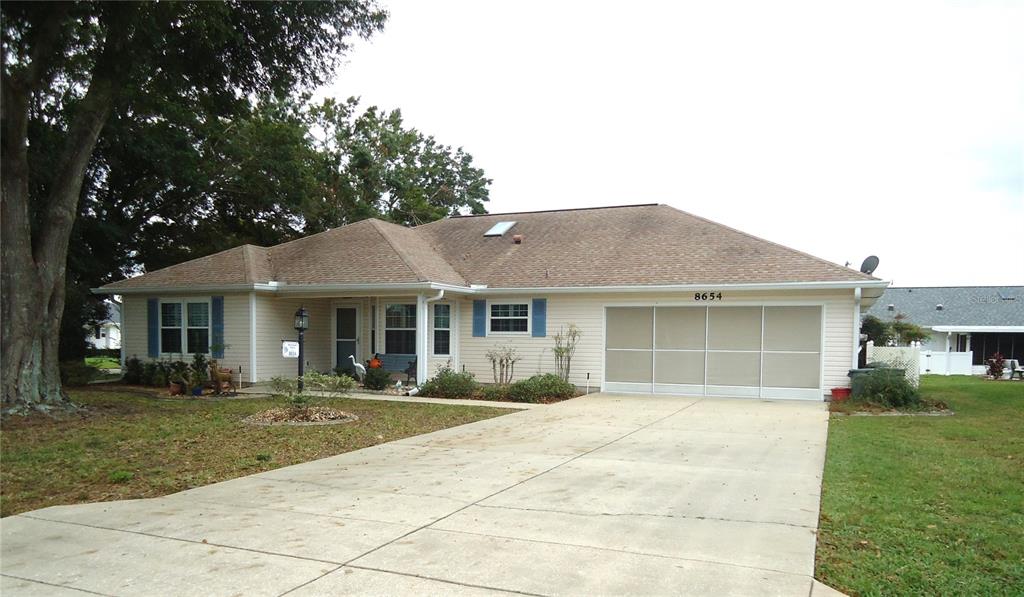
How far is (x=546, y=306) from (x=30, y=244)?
10523 mm

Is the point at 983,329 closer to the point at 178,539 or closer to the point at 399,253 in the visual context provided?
the point at 399,253

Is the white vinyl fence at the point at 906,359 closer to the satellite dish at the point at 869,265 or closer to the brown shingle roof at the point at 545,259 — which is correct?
the satellite dish at the point at 869,265

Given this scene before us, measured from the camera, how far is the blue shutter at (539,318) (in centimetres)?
1666

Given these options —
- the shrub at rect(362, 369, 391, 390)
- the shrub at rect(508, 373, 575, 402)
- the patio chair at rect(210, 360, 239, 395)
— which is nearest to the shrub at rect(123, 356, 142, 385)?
the patio chair at rect(210, 360, 239, 395)

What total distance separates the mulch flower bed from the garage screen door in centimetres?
733

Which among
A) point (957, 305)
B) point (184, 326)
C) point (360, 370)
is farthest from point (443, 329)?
point (957, 305)

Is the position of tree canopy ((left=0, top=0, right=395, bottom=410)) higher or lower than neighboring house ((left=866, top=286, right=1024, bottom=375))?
higher

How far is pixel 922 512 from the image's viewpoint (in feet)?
18.6

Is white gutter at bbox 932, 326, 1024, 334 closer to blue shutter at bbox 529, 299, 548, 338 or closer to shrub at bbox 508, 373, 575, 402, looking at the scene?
blue shutter at bbox 529, 299, 548, 338

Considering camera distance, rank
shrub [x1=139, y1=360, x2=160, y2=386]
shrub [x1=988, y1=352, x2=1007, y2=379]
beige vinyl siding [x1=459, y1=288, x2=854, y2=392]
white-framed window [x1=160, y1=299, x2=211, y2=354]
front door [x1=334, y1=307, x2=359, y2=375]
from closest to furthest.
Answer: beige vinyl siding [x1=459, y1=288, x2=854, y2=392] < shrub [x1=139, y1=360, x2=160, y2=386] < white-framed window [x1=160, y1=299, x2=211, y2=354] < front door [x1=334, y1=307, x2=359, y2=375] < shrub [x1=988, y1=352, x2=1007, y2=379]

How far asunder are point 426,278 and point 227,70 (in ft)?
19.1

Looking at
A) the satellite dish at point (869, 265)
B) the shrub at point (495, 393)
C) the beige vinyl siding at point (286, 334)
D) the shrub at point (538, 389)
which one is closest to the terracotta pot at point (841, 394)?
the satellite dish at point (869, 265)

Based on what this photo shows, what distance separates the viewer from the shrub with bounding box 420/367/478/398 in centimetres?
1520

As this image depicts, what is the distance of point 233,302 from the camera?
1695 centimetres
